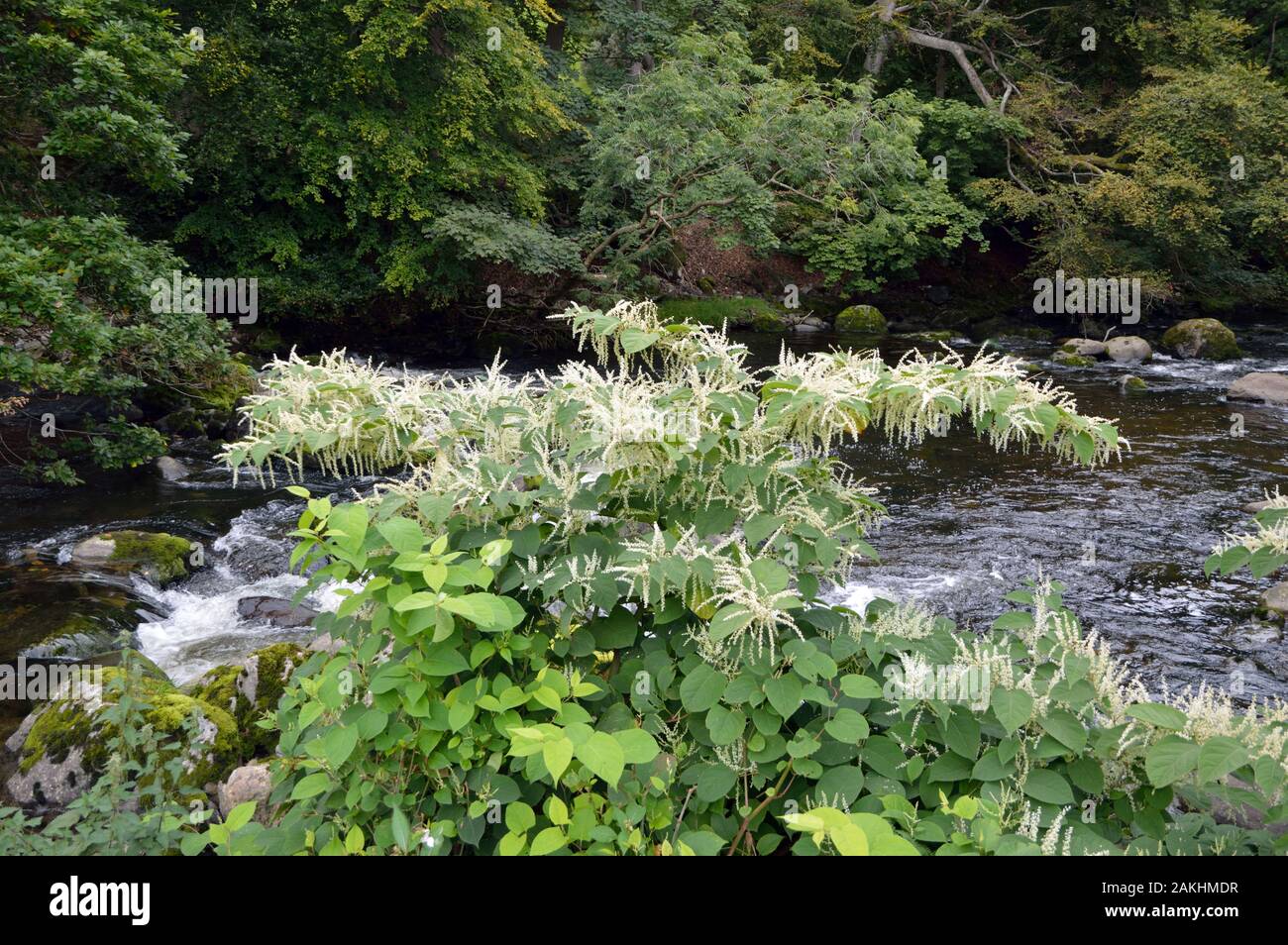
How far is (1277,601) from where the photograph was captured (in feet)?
24.1

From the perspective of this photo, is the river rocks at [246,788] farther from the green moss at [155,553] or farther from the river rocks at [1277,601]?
the river rocks at [1277,601]

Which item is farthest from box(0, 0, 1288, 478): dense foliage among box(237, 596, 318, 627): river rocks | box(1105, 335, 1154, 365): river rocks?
box(237, 596, 318, 627): river rocks

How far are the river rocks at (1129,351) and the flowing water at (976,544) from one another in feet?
16.3

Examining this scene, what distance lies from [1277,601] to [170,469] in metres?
12.2

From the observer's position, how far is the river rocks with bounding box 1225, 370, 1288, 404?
1405 cm

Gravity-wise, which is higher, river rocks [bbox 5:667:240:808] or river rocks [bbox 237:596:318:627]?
river rocks [bbox 237:596:318:627]

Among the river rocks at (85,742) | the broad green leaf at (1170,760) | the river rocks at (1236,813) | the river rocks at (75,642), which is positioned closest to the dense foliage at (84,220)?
the river rocks at (75,642)

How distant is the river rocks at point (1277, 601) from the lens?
23.8 feet

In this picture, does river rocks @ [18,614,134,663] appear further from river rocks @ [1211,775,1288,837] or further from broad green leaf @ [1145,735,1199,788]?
river rocks @ [1211,775,1288,837]

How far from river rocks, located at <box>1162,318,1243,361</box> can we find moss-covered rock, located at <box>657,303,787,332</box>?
9.04m

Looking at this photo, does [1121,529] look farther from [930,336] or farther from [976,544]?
[930,336]

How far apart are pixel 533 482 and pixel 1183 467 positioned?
11.1 metres
